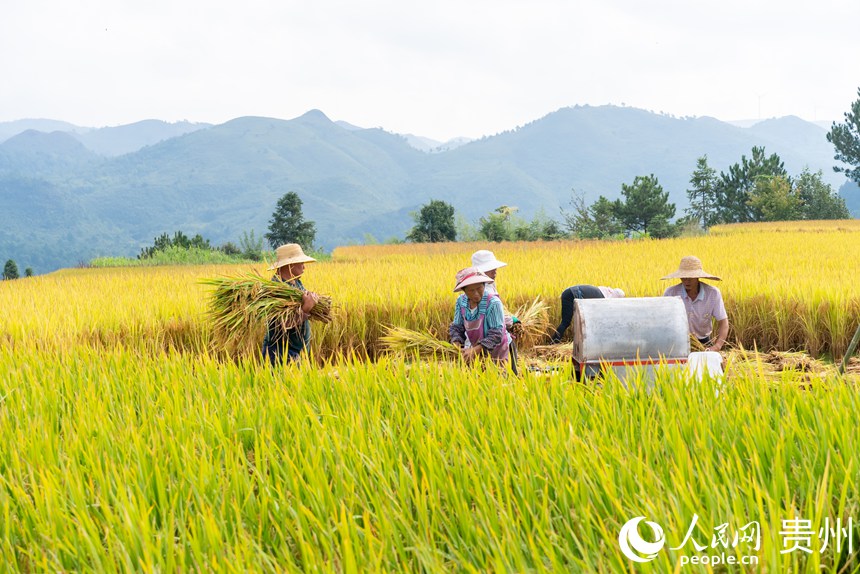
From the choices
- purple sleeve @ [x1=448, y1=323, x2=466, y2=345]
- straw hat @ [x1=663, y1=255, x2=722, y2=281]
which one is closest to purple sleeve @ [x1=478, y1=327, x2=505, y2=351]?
purple sleeve @ [x1=448, y1=323, x2=466, y2=345]

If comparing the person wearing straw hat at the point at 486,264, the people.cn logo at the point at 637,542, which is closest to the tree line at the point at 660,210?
the person wearing straw hat at the point at 486,264

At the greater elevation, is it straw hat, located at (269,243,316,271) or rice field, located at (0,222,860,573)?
straw hat, located at (269,243,316,271)

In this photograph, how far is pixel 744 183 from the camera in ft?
A: 139

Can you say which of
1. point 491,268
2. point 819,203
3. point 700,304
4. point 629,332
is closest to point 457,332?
point 491,268

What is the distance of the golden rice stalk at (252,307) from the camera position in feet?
16.8

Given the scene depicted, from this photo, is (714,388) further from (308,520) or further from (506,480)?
(308,520)

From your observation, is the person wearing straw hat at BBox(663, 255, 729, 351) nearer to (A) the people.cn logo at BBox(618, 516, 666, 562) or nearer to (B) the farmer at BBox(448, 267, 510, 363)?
(B) the farmer at BBox(448, 267, 510, 363)

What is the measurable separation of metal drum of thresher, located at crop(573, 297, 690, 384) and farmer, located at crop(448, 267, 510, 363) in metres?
0.85

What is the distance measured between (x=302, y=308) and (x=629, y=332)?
2.44m

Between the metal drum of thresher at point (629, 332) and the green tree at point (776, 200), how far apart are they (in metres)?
37.7

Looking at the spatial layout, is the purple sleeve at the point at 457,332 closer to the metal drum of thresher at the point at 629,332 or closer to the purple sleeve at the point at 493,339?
the purple sleeve at the point at 493,339

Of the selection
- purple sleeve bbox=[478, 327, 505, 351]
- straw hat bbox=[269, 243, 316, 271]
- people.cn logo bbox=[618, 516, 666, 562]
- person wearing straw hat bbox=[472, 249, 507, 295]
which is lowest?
people.cn logo bbox=[618, 516, 666, 562]

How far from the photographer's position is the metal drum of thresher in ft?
11.9

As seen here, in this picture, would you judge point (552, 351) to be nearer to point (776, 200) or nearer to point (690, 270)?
point (690, 270)
